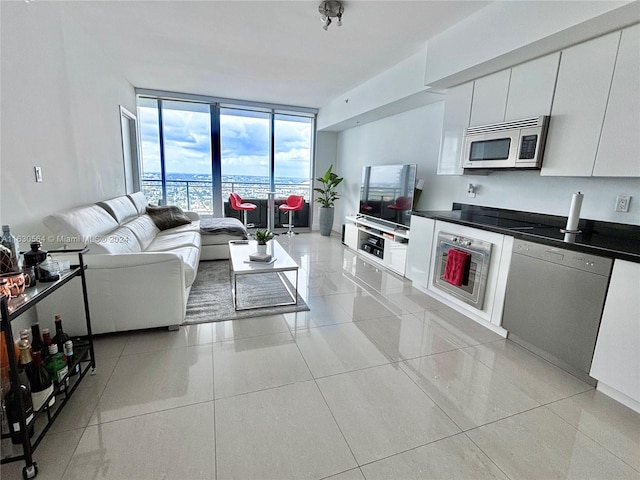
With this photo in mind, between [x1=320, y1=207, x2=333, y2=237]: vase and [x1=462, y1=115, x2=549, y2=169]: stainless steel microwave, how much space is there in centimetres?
377

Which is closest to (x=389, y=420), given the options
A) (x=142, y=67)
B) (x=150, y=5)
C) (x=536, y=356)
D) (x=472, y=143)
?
(x=536, y=356)

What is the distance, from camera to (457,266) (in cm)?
285

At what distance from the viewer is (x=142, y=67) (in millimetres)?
4379

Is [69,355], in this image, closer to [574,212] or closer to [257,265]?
[257,265]

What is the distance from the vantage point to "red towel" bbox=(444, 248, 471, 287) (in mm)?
2811

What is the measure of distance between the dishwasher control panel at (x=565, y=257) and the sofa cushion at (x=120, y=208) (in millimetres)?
3930

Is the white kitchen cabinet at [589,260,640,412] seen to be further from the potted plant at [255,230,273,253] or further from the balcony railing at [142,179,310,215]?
the balcony railing at [142,179,310,215]

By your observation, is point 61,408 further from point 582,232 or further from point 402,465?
point 582,232

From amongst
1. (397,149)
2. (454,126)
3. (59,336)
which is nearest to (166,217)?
(59,336)

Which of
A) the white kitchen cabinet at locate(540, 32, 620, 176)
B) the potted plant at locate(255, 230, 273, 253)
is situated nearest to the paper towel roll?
the white kitchen cabinet at locate(540, 32, 620, 176)

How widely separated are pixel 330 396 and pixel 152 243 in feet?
9.69

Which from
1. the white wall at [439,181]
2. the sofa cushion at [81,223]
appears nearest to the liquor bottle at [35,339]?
the sofa cushion at [81,223]

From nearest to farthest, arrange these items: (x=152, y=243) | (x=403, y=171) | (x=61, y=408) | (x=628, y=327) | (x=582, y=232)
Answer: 1. (x=61, y=408)
2. (x=628, y=327)
3. (x=582, y=232)
4. (x=152, y=243)
5. (x=403, y=171)

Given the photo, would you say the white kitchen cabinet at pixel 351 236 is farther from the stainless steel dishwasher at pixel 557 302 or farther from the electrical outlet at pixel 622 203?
the electrical outlet at pixel 622 203
